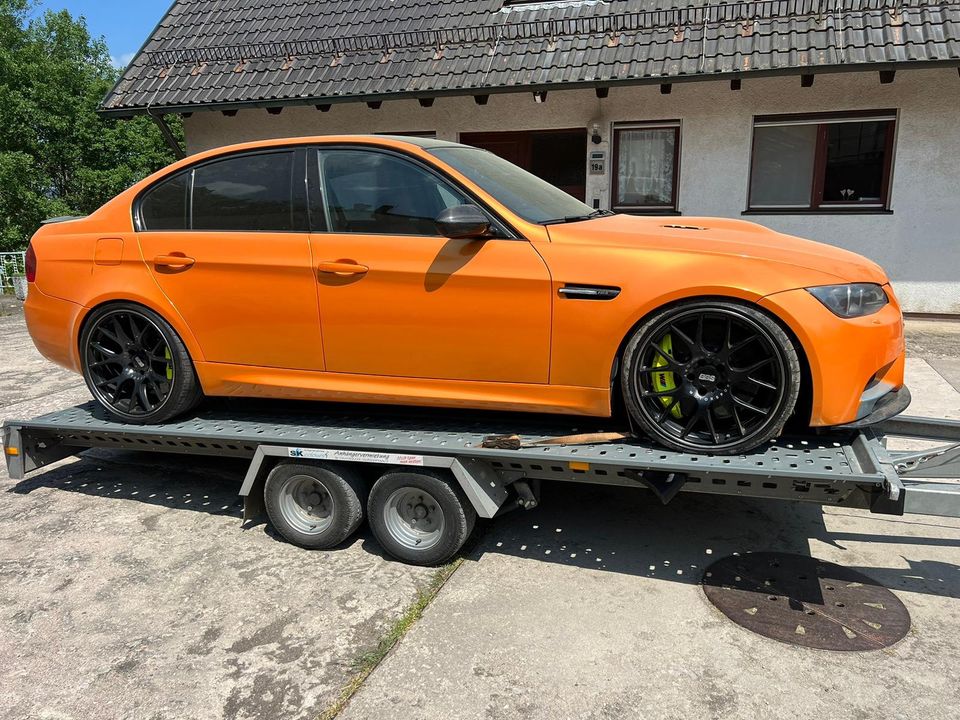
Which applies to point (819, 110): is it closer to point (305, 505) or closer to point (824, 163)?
point (824, 163)

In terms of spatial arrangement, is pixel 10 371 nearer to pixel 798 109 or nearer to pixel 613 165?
pixel 613 165

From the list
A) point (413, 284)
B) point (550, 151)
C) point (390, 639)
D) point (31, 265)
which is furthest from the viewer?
point (550, 151)

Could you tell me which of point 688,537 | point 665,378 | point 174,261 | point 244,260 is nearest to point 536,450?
point 665,378

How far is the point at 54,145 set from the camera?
27.2 metres

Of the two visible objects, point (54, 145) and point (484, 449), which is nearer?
point (484, 449)

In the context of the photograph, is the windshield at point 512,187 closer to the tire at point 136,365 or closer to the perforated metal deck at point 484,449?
the perforated metal deck at point 484,449

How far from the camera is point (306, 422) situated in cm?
414

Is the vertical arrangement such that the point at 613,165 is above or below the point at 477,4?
below

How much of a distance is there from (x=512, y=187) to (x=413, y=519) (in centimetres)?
183

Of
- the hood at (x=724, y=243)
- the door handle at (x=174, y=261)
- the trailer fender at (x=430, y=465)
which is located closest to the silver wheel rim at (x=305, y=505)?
the trailer fender at (x=430, y=465)

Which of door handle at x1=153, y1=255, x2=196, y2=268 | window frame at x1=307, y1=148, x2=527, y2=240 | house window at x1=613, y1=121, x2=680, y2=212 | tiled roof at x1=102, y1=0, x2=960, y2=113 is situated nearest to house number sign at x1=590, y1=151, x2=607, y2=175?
house window at x1=613, y1=121, x2=680, y2=212

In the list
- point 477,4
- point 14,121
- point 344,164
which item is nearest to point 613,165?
point 477,4

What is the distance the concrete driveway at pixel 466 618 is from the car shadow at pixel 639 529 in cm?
1

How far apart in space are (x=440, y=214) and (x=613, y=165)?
24.5 feet
